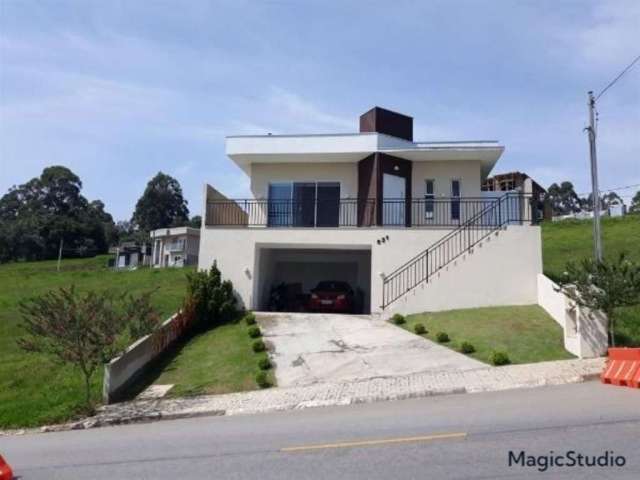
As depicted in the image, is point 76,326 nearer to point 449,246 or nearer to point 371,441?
point 371,441

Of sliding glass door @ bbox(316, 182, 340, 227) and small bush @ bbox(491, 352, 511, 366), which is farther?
sliding glass door @ bbox(316, 182, 340, 227)

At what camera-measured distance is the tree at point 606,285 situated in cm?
1205

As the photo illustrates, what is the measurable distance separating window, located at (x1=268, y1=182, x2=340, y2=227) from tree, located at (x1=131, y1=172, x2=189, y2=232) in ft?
225

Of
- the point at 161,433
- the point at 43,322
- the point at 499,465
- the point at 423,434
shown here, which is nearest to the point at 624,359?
the point at 423,434

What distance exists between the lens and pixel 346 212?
72.1 ft

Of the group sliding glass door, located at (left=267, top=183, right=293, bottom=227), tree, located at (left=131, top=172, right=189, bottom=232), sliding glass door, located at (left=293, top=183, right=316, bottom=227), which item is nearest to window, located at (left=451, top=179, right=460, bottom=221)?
sliding glass door, located at (left=293, top=183, right=316, bottom=227)

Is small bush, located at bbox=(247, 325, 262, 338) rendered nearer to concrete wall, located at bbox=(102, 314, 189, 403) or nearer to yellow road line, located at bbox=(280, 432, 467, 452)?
concrete wall, located at bbox=(102, 314, 189, 403)

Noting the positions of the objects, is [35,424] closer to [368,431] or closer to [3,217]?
[368,431]

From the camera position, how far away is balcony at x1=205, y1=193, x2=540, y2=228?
68.4ft

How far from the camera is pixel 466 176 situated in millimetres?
21781

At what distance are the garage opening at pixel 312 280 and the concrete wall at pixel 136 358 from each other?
4.34 meters

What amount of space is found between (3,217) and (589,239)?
282ft

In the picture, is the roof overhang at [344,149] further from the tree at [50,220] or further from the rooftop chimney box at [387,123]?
the tree at [50,220]

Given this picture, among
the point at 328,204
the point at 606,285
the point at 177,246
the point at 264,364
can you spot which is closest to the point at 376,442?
the point at 264,364
